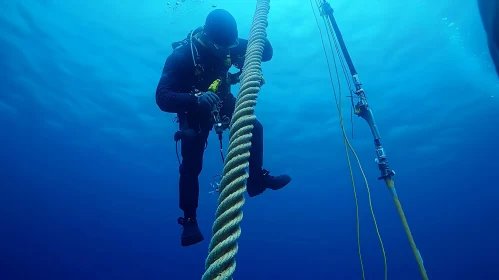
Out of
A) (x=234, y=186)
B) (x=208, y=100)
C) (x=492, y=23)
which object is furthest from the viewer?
(x=208, y=100)

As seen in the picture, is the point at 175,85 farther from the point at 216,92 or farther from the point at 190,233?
the point at 190,233

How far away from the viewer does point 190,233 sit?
3.91m

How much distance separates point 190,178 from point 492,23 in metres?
3.49

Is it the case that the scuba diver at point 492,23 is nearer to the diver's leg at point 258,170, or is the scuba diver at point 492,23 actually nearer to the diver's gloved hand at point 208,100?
the diver's gloved hand at point 208,100

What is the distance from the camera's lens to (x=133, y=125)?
25.6 meters

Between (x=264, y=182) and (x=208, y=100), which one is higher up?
(x=208, y=100)

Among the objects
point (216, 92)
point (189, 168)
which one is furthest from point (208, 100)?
point (189, 168)

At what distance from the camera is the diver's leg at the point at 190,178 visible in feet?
13.4

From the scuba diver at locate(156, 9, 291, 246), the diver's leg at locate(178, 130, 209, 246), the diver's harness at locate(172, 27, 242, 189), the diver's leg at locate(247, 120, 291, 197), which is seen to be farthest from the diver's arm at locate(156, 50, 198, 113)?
the diver's leg at locate(247, 120, 291, 197)

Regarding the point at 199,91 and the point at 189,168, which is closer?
the point at 199,91

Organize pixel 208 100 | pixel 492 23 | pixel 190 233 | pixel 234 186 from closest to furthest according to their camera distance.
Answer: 1. pixel 234 186
2. pixel 492 23
3. pixel 208 100
4. pixel 190 233

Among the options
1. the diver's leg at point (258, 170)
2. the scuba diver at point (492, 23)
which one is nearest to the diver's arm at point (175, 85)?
the diver's leg at point (258, 170)

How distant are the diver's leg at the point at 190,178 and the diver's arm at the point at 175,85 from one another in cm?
48

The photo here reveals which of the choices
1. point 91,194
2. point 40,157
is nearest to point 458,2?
point 40,157
